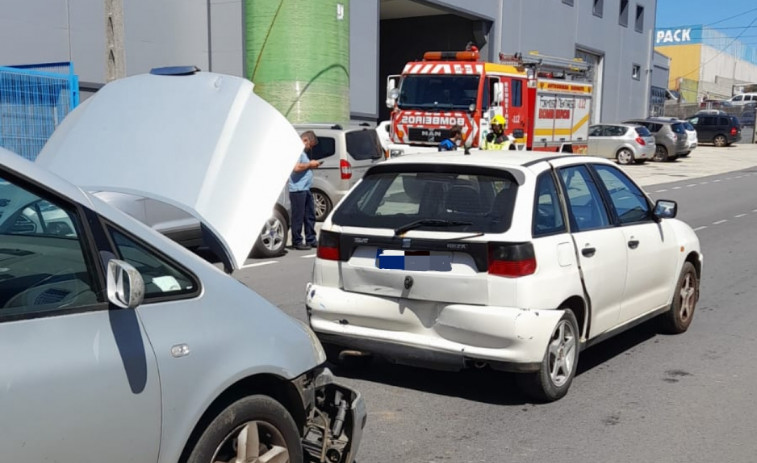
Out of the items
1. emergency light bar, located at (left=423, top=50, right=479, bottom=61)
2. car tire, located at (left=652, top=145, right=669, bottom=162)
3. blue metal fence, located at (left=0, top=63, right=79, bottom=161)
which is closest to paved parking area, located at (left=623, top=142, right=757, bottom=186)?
car tire, located at (left=652, top=145, right=669, bottom=162)

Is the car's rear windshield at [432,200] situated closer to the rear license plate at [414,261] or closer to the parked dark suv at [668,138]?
the rear license plate at [414,261]

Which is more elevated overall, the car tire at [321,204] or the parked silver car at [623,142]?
the parked silver car at [623,142]

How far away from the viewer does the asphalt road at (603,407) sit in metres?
4.71

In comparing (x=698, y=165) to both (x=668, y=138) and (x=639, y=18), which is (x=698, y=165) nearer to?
(x=668, y=138)

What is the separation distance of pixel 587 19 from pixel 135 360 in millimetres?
42194

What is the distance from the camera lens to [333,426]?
3.85 meters

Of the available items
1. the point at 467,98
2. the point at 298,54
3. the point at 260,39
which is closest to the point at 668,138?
the point at 467,98

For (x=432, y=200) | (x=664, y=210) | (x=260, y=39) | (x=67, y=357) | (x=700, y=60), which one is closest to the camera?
(x=67, y=357)

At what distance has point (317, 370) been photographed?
3.69 metres

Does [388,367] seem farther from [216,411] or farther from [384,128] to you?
[384,128]

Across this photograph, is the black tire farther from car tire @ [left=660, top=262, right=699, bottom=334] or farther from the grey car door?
car tire @ [left=660, top=262, right=699, bottom=334]

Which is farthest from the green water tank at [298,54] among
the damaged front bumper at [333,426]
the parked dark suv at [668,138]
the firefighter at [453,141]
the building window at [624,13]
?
the building window at [624,13]

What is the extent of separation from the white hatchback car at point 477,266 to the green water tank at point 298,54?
14.3 metres

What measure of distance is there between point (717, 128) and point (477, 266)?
149ft
